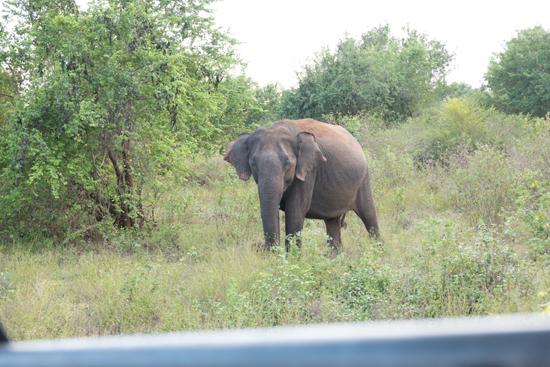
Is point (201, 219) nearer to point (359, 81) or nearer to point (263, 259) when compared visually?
point (263, 259)

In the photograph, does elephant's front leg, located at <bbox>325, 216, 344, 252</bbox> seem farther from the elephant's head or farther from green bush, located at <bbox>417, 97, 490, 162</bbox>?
green bush, located at <bbox>417, 97, 490, 162</bbox>

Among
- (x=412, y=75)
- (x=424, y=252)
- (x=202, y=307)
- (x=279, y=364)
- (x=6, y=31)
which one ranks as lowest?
(x=202, y=307)

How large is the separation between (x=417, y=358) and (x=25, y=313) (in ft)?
17.3

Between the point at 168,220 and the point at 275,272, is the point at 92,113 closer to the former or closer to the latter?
the point at 168,220

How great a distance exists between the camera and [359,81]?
1030 inches

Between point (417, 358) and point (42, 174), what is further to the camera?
point (42, 174)

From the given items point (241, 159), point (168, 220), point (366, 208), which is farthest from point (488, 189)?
point (168, 220)

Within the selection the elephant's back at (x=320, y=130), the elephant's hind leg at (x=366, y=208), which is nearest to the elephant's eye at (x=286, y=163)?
the elephant's back at (x=320, y=130)

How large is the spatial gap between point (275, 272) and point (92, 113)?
13.9 ft

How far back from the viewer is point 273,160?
6754mm

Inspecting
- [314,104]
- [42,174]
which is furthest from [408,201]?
[314,104]

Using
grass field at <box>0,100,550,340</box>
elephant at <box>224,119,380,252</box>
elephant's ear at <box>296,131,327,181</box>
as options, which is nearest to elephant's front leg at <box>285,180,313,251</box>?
elephant at <box>224,119,380,252</box>

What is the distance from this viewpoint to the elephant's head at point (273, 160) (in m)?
6.68

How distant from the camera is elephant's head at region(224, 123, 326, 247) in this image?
21.9 feet
